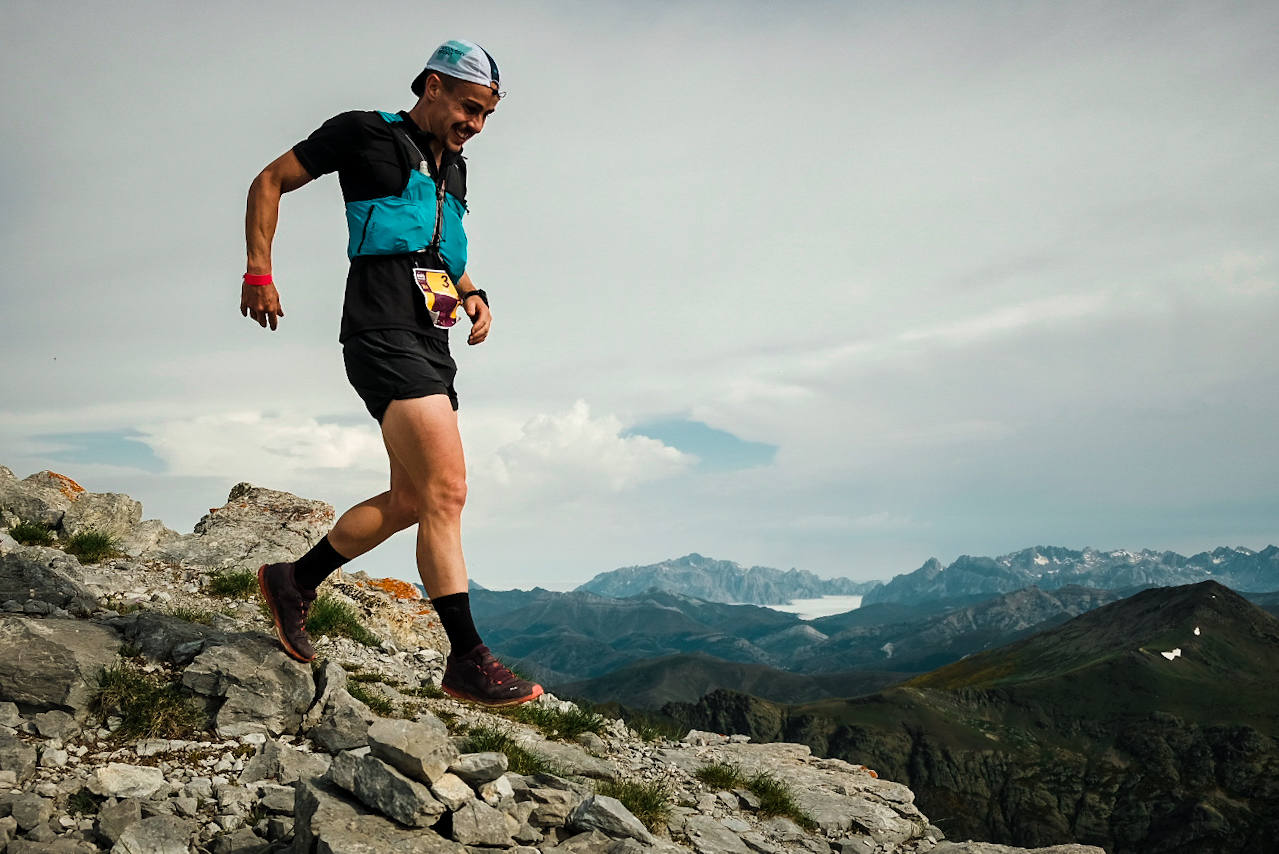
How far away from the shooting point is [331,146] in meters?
6.11

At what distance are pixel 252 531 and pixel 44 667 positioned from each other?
7150 mm

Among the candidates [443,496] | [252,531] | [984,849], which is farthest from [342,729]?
[252,531]

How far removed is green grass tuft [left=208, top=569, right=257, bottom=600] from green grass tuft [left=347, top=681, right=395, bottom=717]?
264 cm

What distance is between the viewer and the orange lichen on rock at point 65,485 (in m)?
13.3

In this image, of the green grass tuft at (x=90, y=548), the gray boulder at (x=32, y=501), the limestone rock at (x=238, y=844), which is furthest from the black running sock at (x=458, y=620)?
the gray boulder at (x=32, y=501)

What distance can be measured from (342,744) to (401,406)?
121 inches

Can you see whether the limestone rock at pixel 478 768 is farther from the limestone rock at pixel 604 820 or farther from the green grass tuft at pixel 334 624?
the green grass tuft at pixel 334 624

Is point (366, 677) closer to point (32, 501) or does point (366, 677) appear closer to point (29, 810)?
point (29, 810)

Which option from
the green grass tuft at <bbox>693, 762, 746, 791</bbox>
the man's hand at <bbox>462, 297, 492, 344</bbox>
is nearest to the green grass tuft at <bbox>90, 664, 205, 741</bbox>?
→ the man's hand at <bbox>462, 297, 492, 344</bbox>

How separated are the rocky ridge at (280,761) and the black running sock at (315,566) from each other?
0.97 meters

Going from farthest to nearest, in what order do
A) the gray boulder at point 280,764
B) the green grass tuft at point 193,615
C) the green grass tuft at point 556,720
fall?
the green grass tuft at point 556,720, the green grass tuft at point 193,615, the gray boulder at point 280,764

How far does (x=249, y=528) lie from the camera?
13.9 m

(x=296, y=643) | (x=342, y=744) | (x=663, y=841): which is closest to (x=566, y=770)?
(x=663, y=841)

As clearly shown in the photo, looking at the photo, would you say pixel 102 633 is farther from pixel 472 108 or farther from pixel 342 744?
pixel 472 108
